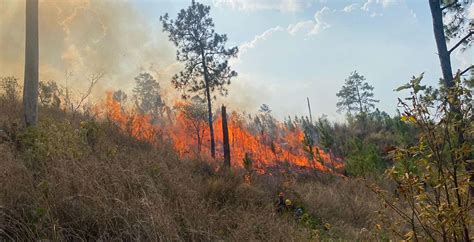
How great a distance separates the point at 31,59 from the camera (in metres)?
9.28

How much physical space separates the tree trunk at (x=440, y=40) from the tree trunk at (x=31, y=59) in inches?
429

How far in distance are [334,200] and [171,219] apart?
7.36 m

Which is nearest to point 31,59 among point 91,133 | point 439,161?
point 91,133

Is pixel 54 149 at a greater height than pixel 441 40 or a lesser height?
lesser

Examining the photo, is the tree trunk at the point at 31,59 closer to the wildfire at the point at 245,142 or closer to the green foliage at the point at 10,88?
the green foliage at the point at 10,88

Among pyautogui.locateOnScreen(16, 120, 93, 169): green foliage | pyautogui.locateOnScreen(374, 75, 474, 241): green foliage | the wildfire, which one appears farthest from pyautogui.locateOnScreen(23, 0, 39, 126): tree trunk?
the wildfire

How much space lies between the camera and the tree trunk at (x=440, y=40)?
9414 mm

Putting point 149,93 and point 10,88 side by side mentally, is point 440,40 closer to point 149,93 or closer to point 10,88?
point 10,88

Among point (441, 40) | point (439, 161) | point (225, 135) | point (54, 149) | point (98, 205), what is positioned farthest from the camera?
point (225, 135)

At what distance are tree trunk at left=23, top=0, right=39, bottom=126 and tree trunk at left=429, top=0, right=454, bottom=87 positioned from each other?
35.7 ft

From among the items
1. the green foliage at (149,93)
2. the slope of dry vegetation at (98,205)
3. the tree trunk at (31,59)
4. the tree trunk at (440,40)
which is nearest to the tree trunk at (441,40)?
the tree trunk at (440,40)

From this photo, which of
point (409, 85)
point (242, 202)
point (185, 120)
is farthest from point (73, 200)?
point (185, 120)

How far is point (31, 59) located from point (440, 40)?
1107cm

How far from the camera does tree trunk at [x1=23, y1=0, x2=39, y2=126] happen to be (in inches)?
356
